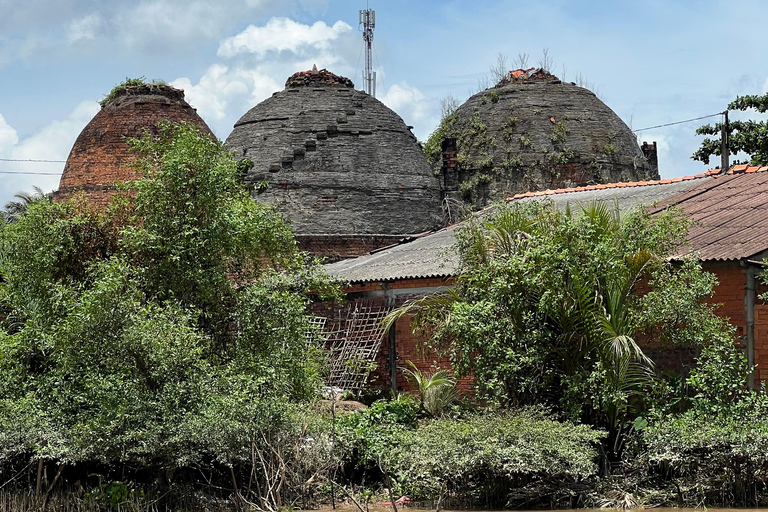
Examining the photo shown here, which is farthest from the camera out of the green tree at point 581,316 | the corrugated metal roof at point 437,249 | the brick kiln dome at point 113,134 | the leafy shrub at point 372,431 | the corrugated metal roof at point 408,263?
the brick kiln dome at point 113,134

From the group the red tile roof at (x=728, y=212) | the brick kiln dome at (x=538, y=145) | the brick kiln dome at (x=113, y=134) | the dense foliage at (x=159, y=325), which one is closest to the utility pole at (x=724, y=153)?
the red tile roof at (x=728, y=212)

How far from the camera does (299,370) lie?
13047 millimetres

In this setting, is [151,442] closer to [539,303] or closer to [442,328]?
[442,328]

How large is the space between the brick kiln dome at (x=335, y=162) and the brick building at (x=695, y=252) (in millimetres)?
3940

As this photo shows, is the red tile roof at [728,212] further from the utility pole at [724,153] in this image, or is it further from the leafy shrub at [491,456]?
the leafy shrub at [491,456]

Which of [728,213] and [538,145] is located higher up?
[538,145]

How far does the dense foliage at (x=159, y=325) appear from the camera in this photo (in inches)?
462

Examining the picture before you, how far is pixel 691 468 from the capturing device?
1197cm

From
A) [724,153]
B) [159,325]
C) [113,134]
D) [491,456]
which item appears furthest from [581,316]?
[113,134]

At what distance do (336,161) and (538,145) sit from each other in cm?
832

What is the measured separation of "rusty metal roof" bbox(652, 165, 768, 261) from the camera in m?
13.6

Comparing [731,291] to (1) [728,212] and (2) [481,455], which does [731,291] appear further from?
(2) [481,455]

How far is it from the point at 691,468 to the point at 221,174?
22.4 ft

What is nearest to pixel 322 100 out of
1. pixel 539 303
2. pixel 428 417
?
pixel 428 417
